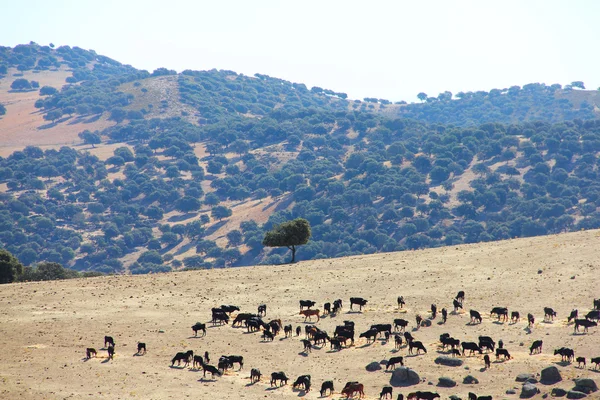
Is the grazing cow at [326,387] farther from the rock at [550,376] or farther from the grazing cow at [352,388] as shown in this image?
the rock at [550,376]

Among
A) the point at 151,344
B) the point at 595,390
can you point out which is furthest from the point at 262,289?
the point at 595,390

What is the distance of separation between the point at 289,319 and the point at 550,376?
64.3 ft

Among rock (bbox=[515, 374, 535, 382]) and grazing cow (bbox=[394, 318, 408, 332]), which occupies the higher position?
grazing cow (bbox=[394, 318, 408, 332])

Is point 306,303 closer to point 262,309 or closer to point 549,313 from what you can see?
point 262,309

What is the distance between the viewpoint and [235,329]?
166 ft

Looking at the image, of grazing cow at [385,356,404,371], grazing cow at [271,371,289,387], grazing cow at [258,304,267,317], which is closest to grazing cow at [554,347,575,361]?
grazing cow at [385,356,404,371]

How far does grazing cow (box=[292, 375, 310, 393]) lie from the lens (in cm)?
3950

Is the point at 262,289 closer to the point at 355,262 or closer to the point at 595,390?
the point at 355,262

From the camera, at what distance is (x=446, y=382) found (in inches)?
1576

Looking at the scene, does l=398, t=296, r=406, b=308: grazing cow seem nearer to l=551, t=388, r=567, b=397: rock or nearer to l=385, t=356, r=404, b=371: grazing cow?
l=385, t=356, r=404, b=371: grazing cow

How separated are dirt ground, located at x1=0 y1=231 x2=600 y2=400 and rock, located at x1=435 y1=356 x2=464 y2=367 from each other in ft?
1.51

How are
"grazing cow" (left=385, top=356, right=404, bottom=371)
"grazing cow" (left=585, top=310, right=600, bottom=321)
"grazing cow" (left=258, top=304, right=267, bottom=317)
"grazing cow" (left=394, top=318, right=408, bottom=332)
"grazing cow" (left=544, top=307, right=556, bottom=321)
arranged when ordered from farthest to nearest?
1. "grazing cow" (left=258, top=304, right=267, bottom=317)
2. "grazing cow" (left=544, top=307, right=556, bottom=321)
3. "grazing cow" (left=585, top=310, right=600, bottom=321)
4. "grazing cow" (left=394, top=318, right=408, bottom=332)
5. "grazing cow" (left=385, top=356, right=404, bottom=371)

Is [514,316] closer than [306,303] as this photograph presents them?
Yes

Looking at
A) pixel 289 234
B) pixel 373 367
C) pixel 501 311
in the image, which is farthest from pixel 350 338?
pixel 289 234
